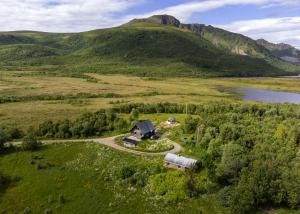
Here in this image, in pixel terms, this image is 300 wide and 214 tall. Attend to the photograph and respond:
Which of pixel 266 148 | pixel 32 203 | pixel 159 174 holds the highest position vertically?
pixel 266 148

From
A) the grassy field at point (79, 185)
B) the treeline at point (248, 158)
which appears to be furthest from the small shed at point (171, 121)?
the grassy field at point (79, 185)

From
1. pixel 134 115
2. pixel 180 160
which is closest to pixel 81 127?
pixel 134 115

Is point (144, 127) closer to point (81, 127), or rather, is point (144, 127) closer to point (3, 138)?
point (81, 127)

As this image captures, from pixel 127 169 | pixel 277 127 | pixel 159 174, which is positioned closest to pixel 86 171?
pixel 127 169

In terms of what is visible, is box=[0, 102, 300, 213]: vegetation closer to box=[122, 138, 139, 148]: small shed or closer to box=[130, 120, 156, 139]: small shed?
box=[122, 138, 139, 148]: small shed

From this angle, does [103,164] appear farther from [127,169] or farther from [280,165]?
[280,165]

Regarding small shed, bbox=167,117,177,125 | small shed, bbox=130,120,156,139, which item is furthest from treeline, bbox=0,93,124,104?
small shed, bbox=130,120,156,139

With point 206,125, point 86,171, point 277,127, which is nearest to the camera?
point 86,171
